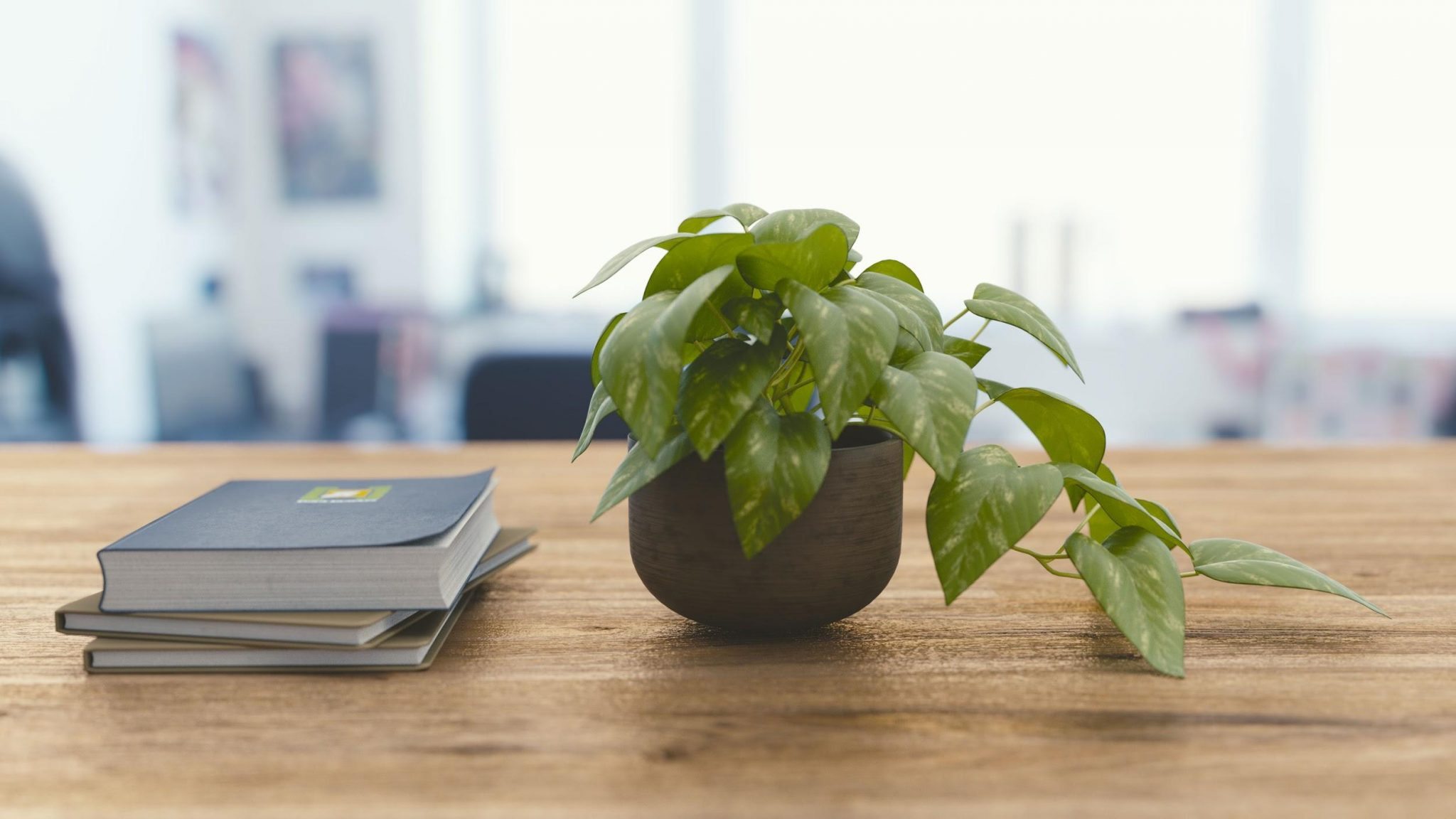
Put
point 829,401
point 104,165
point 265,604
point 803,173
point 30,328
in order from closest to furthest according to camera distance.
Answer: point 829,401
point 265,604
point 30,328
point 104,165
point 803,173

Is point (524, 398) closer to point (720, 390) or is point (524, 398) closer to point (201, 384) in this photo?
point (720, 390)

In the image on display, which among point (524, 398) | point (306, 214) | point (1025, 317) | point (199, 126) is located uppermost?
point (199, 126)

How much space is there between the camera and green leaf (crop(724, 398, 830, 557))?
0.53 metres

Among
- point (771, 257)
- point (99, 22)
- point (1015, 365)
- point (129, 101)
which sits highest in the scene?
point (99, 22)

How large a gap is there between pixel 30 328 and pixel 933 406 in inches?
134

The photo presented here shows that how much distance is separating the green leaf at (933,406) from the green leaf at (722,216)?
13cm

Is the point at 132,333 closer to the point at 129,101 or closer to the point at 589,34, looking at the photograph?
the point at 129,101

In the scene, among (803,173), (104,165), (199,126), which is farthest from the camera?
(803,173)

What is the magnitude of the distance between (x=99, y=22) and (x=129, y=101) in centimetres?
27

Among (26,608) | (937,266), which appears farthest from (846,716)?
(937,266)

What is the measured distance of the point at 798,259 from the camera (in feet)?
1.80

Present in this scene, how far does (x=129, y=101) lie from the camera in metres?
3.63

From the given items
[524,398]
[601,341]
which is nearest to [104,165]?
→ [524,398]

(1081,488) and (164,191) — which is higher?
(164,191)
